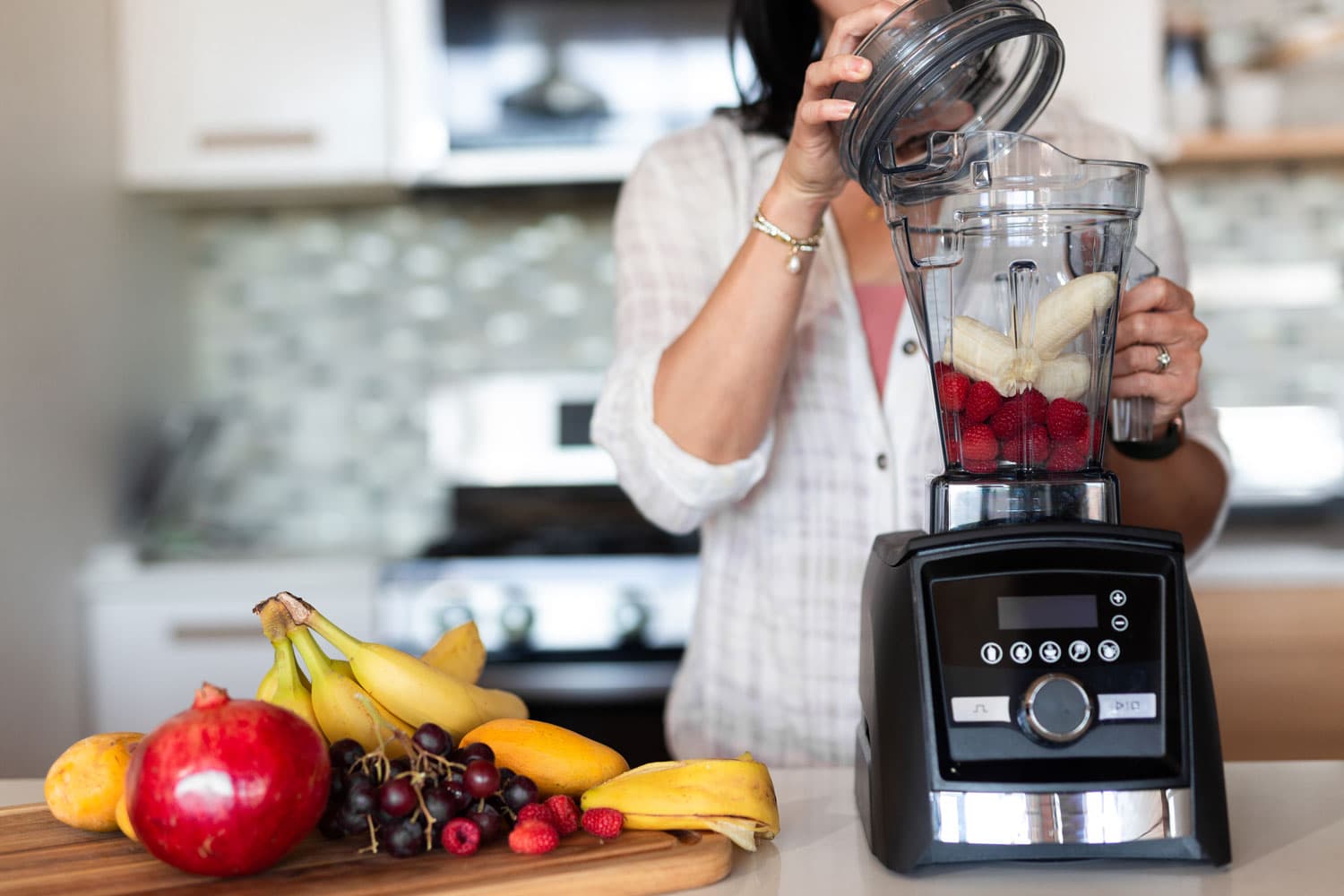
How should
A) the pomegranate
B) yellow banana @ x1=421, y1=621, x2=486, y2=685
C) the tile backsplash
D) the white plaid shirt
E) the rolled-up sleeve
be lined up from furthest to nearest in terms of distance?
the tile backsplash
the white plaid shirt
the rolled-up sleeve
yellow banana @ x1=421, y1=621, x2=486, y2=685
the pomegranate

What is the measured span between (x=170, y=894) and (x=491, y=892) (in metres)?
0.16

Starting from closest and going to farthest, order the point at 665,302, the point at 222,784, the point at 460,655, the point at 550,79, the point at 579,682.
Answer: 1. the point at 222,784
2. the point at 460,655
3. the point at 665,302
4. the point at 579,682
5. the point at 550,79

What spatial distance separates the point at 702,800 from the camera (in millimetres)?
641

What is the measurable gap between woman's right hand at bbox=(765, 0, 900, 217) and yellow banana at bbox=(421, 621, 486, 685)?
36 cm

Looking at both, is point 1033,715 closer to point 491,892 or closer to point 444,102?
point 491,892

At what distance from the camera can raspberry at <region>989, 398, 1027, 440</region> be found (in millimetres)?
664

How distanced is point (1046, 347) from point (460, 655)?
42 cm

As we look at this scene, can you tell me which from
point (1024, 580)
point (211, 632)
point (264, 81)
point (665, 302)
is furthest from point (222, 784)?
point (264, 81)

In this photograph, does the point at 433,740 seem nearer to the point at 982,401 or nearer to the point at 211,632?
the point at 982,401

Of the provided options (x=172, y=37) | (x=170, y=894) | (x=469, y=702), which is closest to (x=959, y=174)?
(x=469, y=702)

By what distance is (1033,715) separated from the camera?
0.63 metres

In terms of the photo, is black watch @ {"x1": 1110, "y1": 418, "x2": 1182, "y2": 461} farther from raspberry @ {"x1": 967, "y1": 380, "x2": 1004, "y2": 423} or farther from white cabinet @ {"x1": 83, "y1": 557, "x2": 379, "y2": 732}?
white cabinet @ {"x1": 83, "y1": 557, "x2": 379, "y2": 732}

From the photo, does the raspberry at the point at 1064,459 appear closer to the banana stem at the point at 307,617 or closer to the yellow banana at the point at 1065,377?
the yellow banana at the point at 1065,377

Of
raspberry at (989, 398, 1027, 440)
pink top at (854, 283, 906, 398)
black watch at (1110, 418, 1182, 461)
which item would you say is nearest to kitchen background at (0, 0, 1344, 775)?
pink top at (854, 283, 906, 398)
